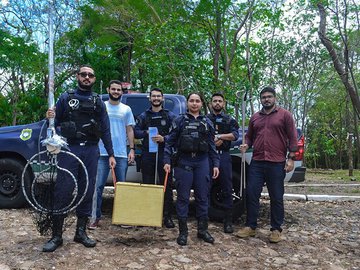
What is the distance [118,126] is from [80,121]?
814 millimetres

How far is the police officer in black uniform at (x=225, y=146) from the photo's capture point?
16.6 ft

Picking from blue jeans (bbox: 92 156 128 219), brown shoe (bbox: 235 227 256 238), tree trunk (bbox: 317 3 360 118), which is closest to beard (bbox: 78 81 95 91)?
blue jeans (bbox: 92 156 128 219)

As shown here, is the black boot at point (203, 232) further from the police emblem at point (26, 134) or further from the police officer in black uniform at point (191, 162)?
the police emblem at point (26, 134)

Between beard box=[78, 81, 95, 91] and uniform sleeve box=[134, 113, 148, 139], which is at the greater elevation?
beard box=[78, 81, 95, 91]

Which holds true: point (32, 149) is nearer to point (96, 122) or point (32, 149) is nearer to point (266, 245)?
point (96, 122)

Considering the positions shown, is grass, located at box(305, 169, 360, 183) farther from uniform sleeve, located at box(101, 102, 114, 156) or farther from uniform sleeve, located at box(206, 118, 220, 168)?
uniform sleeve, located at box(101, 102, 114, 156)

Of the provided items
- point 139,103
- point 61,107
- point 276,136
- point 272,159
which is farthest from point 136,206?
point 139,103

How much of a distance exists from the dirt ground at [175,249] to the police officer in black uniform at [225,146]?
327mm

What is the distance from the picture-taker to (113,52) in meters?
18.3

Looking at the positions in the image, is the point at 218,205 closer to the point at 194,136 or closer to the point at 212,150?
the point at 212,150

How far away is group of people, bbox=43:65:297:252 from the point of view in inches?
165

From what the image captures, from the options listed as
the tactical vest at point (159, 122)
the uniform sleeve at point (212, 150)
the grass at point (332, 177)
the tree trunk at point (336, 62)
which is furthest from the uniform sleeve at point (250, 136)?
the grass at point (332, 177)

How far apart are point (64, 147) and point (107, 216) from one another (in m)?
1.96

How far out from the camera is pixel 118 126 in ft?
16.2
